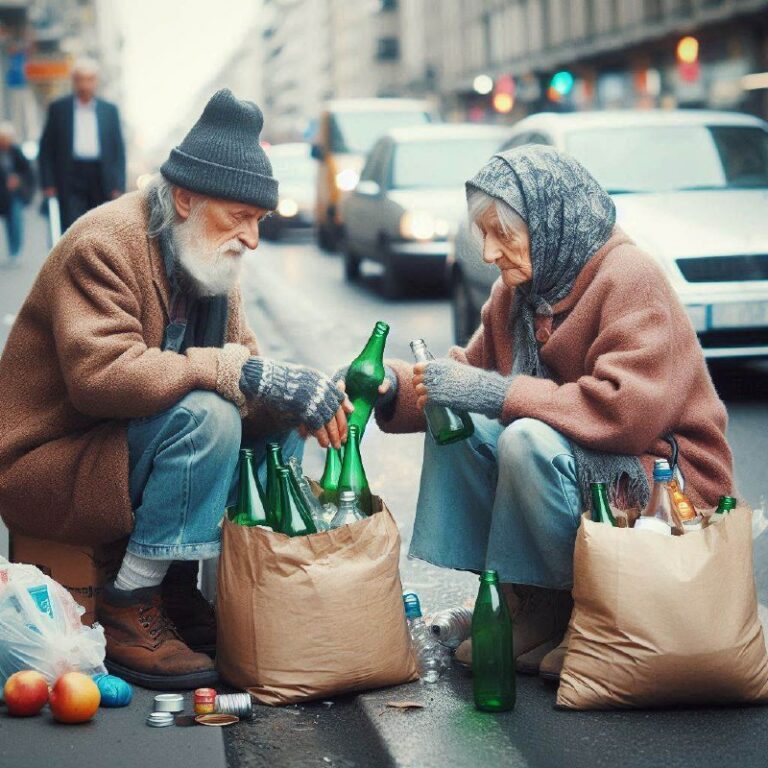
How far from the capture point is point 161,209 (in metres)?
3.69

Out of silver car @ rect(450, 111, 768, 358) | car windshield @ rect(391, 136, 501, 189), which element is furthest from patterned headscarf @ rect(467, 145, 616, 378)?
car windshield @ rect(391, 136, 501, 189)

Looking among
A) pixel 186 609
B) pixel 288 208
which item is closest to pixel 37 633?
pixel 186 609

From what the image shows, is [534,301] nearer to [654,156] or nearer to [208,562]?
[208,562]

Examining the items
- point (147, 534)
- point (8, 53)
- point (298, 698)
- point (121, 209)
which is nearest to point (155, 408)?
point (147, 534)

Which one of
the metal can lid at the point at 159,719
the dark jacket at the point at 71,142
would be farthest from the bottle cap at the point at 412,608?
the dark jacket at the point at 71,142

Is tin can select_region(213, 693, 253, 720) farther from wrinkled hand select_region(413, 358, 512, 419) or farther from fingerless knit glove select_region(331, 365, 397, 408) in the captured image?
fingerless knit glove select_region(331, 365, 397, 408)

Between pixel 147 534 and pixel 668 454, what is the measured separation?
130 cm

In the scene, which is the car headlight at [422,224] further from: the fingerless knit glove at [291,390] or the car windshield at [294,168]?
the car windshield at [294,168]

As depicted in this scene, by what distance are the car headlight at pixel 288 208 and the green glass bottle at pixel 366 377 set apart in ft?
67.0

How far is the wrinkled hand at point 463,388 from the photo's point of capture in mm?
3586

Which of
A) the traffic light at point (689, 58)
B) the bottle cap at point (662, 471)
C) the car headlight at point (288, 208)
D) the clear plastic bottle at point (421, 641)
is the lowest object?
the car headlight at point (288, 208)

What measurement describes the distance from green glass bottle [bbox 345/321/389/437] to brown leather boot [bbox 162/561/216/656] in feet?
2.06

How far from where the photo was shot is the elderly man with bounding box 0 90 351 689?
11.5 ft

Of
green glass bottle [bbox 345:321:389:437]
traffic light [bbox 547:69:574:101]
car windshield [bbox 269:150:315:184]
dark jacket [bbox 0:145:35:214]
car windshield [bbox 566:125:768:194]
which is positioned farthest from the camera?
car windshield [bbox 269:150:315:184]
